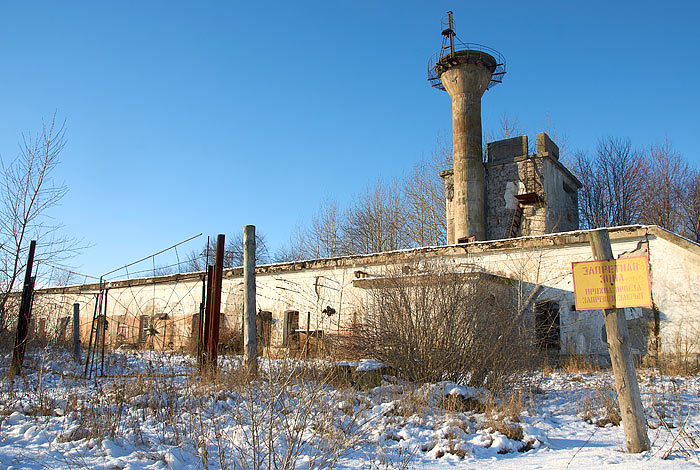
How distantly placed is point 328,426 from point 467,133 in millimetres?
19662

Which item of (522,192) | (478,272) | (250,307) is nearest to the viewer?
(250,307)

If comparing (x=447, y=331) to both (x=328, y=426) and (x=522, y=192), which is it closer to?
(x=328, y=426)

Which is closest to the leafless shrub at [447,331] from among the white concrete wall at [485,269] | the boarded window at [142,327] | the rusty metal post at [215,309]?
the white concrete wall at [485,269]

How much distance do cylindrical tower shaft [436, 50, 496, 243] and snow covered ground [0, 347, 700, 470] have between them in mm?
13744

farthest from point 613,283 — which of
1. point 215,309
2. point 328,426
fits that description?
point 215,309

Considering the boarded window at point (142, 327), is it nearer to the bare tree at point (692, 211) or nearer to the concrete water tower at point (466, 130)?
the concrete water tower at point (466, 130)

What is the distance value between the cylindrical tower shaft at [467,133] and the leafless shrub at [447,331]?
13641 millimetres

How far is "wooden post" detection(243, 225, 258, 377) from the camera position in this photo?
9.17 meters

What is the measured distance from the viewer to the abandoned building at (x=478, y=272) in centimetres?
1279

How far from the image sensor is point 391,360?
29.3 ft

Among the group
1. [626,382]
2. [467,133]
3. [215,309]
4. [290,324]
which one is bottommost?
[626,382]

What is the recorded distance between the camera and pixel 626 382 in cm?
532

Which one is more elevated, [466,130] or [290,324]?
[466,130]

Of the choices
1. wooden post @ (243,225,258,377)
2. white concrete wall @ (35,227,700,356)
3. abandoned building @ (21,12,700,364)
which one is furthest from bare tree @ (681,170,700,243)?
wooden post @ (243,225,258,377)
